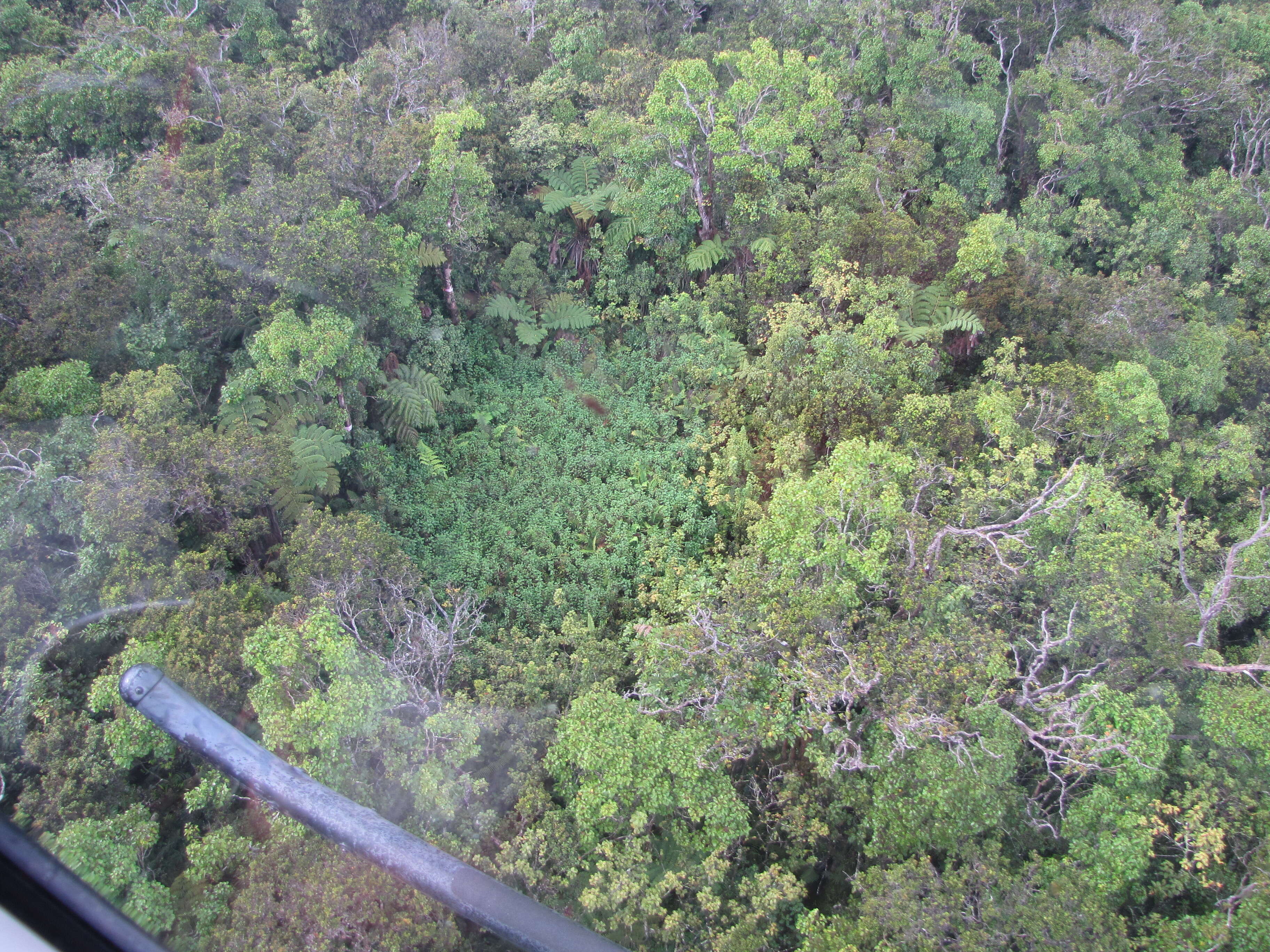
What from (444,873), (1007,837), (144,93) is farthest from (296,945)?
(144,93)

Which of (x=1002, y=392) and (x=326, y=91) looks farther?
(x=326, y=91)

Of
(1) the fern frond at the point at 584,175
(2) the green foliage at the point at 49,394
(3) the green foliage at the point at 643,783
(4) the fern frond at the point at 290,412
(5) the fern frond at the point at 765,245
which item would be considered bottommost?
(3) the green foliage at the point at 643,783

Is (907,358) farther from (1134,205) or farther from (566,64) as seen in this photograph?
(566,64)

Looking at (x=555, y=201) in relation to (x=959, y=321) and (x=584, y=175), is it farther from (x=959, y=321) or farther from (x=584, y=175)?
(x=959, y=321)

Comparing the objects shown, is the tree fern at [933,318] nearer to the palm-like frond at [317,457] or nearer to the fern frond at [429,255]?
the fern frond at [429,255]

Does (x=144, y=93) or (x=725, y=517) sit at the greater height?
(x=144, y=93)

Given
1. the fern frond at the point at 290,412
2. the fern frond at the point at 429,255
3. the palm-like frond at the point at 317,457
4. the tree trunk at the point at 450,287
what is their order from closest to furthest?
1. the palm-like frond at the point at 317,457
2. the fern frond at the point at 290,412
3. the fern frond at the point at 429,255
4. the tree trunk at the point at 450,287

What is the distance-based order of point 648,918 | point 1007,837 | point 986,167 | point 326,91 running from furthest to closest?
1. point 986,167
2. point 326,91
3. point 1007,837
4. point 648,918

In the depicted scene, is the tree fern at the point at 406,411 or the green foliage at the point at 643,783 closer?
the green foliage at the point at 643,783

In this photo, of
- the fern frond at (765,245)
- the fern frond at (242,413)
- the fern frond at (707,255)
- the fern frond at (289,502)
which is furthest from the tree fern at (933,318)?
the fern frond at (242,413)
